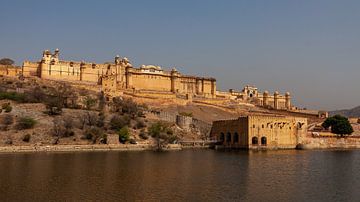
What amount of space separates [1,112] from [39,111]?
151 inches

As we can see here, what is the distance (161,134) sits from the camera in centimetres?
4725

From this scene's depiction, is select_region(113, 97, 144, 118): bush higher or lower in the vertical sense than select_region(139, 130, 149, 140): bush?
higher

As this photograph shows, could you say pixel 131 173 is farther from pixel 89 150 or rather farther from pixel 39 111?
pixel 39 111

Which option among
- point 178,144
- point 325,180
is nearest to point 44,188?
point 325,180

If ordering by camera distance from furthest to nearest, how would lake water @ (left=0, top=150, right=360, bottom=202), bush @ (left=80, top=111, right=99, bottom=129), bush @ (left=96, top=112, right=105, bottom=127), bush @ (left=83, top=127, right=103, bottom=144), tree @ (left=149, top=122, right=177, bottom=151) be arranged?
bush @ (left=96, top=112, right=105, bottom=127) → bush @ (left=80, top=111, right=99, bottom=129) → tree @ (left=149, top=122, right=177, bottom=151) → bush @ (left=83, top=127, right=103, bottom=144) → lake water @ (left=0, top=150, right=360, bottom=202)

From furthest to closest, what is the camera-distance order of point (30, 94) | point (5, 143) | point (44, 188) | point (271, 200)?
point (30, 94), point (5, 143), point (44, 188), point (271, 200)

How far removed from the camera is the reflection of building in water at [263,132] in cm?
Answer: 4538

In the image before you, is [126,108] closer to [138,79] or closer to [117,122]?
[117,122]

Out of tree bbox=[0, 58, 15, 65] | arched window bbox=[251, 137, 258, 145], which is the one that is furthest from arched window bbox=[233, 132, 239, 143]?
tree bbox=[0, 58, 15, 65]

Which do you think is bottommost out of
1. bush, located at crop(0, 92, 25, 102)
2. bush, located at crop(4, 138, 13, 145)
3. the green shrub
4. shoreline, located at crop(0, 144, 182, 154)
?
shoreline, located at crop(0, 144, 182, 154)

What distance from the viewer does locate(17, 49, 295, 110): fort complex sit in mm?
62844

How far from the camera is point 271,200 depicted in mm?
17234

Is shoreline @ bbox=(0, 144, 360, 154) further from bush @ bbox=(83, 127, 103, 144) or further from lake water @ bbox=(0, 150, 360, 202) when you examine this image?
lake water @ bbox=(0, 150, 360, 202)

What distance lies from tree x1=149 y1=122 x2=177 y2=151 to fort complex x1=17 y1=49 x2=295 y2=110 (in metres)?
15.1
